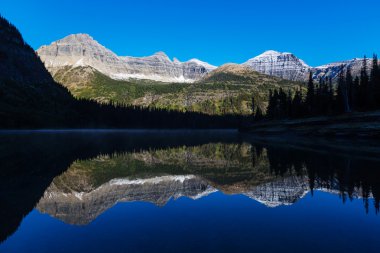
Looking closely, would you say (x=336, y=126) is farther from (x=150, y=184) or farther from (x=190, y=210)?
(x=190, y=210)

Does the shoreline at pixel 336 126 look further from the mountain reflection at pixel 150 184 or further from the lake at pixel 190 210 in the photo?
the lake at pixel 190 210

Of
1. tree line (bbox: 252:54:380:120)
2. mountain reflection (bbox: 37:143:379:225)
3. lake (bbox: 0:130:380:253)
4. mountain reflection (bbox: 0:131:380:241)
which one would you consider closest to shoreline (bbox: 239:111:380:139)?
tree line (bbox: 252:54:380:120)

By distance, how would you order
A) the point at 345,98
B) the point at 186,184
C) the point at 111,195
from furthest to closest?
1. the point at 345,98
2. the point at 186,184
3. the point at 111,195

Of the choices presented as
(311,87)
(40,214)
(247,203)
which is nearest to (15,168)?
(40,214)

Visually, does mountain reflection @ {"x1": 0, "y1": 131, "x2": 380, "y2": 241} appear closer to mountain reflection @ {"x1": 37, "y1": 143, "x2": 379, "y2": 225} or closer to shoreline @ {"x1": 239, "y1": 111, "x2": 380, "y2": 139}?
mountain reflection @ {"x1": 37, "y1": 143, "x2": 379, "y2": 225}

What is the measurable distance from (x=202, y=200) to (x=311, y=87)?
4128 inches

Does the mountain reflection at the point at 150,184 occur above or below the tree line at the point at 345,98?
below

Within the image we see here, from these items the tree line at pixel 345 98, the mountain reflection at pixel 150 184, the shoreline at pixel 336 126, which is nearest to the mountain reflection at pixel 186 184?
the mountain reflection at pixel 150 184

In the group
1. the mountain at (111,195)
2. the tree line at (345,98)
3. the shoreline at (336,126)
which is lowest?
the mountain at (111,195)

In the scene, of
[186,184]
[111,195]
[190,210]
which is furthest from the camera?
[186,184]

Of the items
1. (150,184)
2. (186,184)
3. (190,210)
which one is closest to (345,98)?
(186,184)

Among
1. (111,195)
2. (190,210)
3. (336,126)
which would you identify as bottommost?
(190,210)

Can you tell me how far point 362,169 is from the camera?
28.0m

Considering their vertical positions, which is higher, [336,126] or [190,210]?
[336,126]
